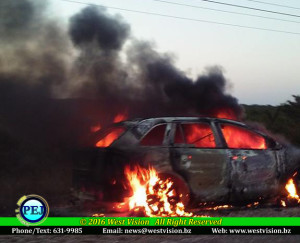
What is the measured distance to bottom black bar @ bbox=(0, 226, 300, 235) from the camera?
15.5ft

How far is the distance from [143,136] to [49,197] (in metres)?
3.42

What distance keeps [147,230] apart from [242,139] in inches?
101

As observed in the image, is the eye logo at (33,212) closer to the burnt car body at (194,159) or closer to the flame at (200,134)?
the burnt car body at (194,159)

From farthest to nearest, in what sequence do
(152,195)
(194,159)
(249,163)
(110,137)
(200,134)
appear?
1. (200,134)
2. (249,163)
3. (110,137)
4. (194,159)
5. (152,195)

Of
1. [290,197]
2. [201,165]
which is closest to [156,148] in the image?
[201,165]

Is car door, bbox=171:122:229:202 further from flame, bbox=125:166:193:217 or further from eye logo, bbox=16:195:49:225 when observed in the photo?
eye logo, bbox=16:195:49:225

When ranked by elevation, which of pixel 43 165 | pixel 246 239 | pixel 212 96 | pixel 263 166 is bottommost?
pixel 246 239

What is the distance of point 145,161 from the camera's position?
521cm

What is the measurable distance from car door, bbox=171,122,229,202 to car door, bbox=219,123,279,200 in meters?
0.17

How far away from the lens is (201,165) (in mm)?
5602

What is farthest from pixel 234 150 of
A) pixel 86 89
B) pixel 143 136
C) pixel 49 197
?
pixel 86 89

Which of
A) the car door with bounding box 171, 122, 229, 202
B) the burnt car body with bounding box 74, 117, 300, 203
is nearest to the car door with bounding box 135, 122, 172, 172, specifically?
the burnt car body with bounding box 74, 117, 300, 203

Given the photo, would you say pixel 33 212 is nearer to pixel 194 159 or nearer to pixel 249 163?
A: pixel 194 159

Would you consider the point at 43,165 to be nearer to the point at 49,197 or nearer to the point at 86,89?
the point at 49,197
